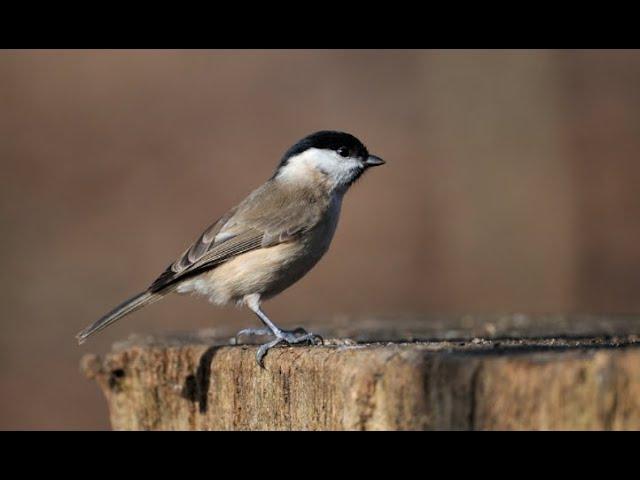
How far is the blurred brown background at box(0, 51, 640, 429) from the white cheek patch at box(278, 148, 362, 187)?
350cm

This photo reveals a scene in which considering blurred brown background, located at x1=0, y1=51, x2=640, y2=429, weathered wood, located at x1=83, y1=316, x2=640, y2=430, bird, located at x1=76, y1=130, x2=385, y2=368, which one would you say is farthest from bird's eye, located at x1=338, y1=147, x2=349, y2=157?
blurred brown background, located at x1=0, y1=51, x2=640, y2=429

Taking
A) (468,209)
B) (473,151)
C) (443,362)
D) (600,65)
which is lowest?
(443,362)

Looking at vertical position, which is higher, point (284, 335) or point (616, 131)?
point (616, 131)

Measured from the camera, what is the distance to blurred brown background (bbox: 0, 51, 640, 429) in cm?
830

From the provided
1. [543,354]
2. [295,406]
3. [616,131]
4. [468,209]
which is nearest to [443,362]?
[543,354]

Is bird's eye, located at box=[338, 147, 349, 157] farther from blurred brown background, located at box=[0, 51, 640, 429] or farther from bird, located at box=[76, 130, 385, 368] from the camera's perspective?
blurred brown background, located at box=[0, 51, 640, 429]

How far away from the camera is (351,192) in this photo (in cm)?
921

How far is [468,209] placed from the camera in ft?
28.0

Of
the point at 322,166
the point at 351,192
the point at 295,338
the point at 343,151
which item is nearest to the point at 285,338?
the point at 295,338

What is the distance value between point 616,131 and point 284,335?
6.67m

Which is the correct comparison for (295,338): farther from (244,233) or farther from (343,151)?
(343,151)

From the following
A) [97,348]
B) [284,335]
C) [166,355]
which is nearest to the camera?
[166,355]

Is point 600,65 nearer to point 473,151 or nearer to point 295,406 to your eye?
point 473,151

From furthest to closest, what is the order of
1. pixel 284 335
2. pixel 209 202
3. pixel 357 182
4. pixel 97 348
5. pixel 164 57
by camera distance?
pixel 164 57
pixel 209 202
pixel 97 348
pixel 357 182
pixel 284 335
